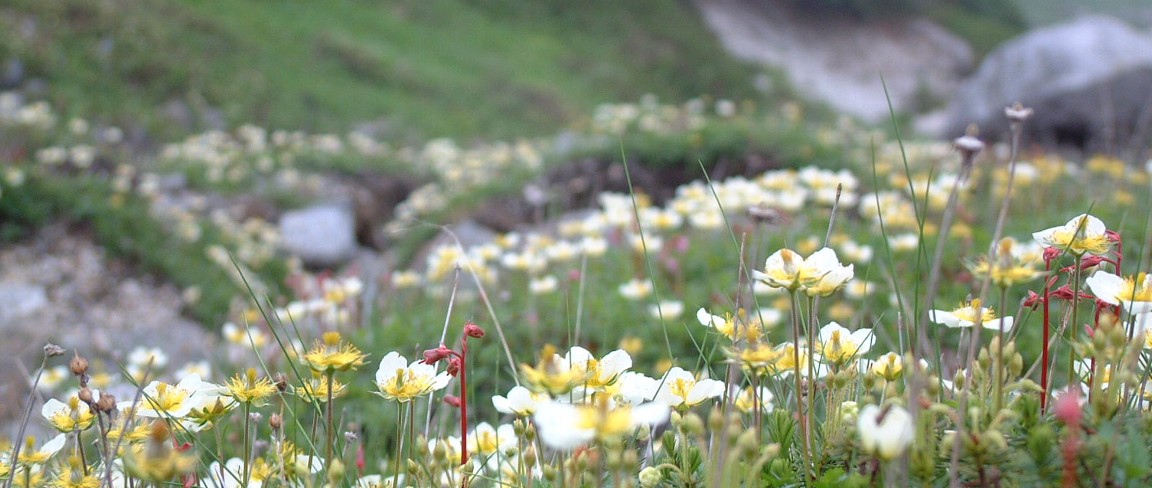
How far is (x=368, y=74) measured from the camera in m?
12.4

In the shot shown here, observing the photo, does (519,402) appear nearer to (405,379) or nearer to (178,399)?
(405,379)

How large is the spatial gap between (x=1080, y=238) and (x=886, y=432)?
→ 47 cm

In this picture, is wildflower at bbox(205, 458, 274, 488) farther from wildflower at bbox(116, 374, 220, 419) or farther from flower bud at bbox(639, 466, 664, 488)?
flower bud at bbox(639, 466, 664, 488)

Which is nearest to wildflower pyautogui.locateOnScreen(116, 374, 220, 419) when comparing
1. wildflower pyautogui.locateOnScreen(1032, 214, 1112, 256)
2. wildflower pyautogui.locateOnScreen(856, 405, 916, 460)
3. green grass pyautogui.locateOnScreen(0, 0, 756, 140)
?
wildflower pyautogui.locateOnScreen(856, 405, 916, 460)

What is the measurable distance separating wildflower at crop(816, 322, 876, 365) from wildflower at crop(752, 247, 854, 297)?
0.37 ft

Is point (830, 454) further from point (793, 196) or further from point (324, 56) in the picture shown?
point (324, 56)

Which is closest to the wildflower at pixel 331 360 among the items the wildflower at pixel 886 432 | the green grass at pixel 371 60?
the wildflower at pixel 886 432

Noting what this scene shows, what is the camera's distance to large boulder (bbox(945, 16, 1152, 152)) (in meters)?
7.88

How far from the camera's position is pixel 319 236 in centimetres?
653

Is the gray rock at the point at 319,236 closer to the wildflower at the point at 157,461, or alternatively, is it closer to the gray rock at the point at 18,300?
the gray rock at the point at 18,300

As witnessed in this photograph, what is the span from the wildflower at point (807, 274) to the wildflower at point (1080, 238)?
0.29 metres

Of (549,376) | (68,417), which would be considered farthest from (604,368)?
(68,417)

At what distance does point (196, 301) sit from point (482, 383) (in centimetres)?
330

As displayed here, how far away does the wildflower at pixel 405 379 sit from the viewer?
1032mm
